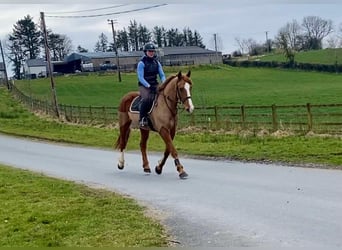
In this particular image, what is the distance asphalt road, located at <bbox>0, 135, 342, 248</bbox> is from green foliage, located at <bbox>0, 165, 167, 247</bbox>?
1.24 ft

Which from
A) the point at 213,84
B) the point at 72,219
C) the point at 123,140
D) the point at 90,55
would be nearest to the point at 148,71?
the point at 123,140

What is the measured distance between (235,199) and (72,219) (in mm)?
2510

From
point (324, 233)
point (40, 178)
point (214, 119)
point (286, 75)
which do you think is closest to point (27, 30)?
point (286, 75)

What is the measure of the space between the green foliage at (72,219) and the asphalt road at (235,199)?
379mm

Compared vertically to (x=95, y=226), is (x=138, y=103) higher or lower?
higher

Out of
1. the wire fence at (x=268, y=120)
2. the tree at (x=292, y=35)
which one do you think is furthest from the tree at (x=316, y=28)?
the wire fence at (x=268, y=120)

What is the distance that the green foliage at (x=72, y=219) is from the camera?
6.50 meters

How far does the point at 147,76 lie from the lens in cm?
1186

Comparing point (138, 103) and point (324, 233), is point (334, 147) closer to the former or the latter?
point (138, 103)

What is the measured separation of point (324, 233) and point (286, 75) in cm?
8284

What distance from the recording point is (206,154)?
1551 cm

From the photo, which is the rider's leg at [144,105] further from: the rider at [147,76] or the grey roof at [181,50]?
the grey roof at [181,50]

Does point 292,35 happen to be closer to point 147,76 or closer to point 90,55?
point 90,55

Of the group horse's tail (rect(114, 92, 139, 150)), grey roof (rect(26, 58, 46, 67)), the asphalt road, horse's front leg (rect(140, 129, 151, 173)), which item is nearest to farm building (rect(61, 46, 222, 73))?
grey roof (rect(26, 58, 46, 67))
